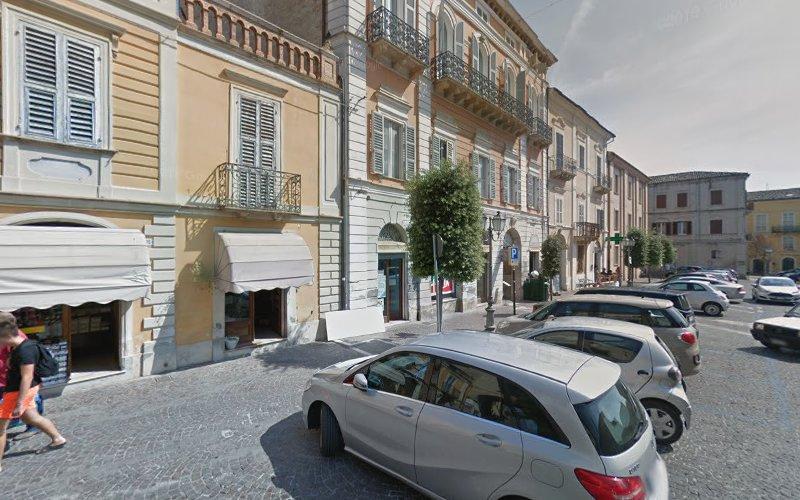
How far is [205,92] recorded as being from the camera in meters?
8.11

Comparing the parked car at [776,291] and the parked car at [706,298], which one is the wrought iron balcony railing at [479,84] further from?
the parked car at [776,291]

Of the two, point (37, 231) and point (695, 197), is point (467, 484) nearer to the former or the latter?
point (37, 231)

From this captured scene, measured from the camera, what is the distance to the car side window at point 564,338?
212 inches

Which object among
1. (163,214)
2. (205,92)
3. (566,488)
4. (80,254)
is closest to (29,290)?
(80,254)

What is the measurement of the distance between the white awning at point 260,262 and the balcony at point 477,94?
29.5 ft

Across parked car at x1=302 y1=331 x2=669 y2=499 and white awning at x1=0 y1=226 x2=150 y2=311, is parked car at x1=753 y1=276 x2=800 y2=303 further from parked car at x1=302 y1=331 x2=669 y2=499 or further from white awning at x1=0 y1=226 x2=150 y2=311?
white awning at x1=0 y1=226 x2=150 y2=311

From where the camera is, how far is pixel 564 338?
5.47m

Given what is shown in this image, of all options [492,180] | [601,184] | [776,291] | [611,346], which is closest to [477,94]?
[492,180]

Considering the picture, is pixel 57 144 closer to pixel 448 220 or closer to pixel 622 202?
pixel 448 220

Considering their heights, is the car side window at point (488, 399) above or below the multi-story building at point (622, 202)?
below

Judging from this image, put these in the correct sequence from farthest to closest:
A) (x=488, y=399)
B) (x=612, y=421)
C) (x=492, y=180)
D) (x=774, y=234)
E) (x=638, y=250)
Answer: (x=774, y=234) < (x=638, y=250) < (x=492, y=180) < (x=488, y=399) < (x=612, y=421)

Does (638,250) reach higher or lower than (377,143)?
→ lower

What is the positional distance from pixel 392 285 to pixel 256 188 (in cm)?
593

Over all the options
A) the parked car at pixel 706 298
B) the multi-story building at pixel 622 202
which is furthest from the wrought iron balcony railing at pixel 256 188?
the multi-story building at pixel 622 202
